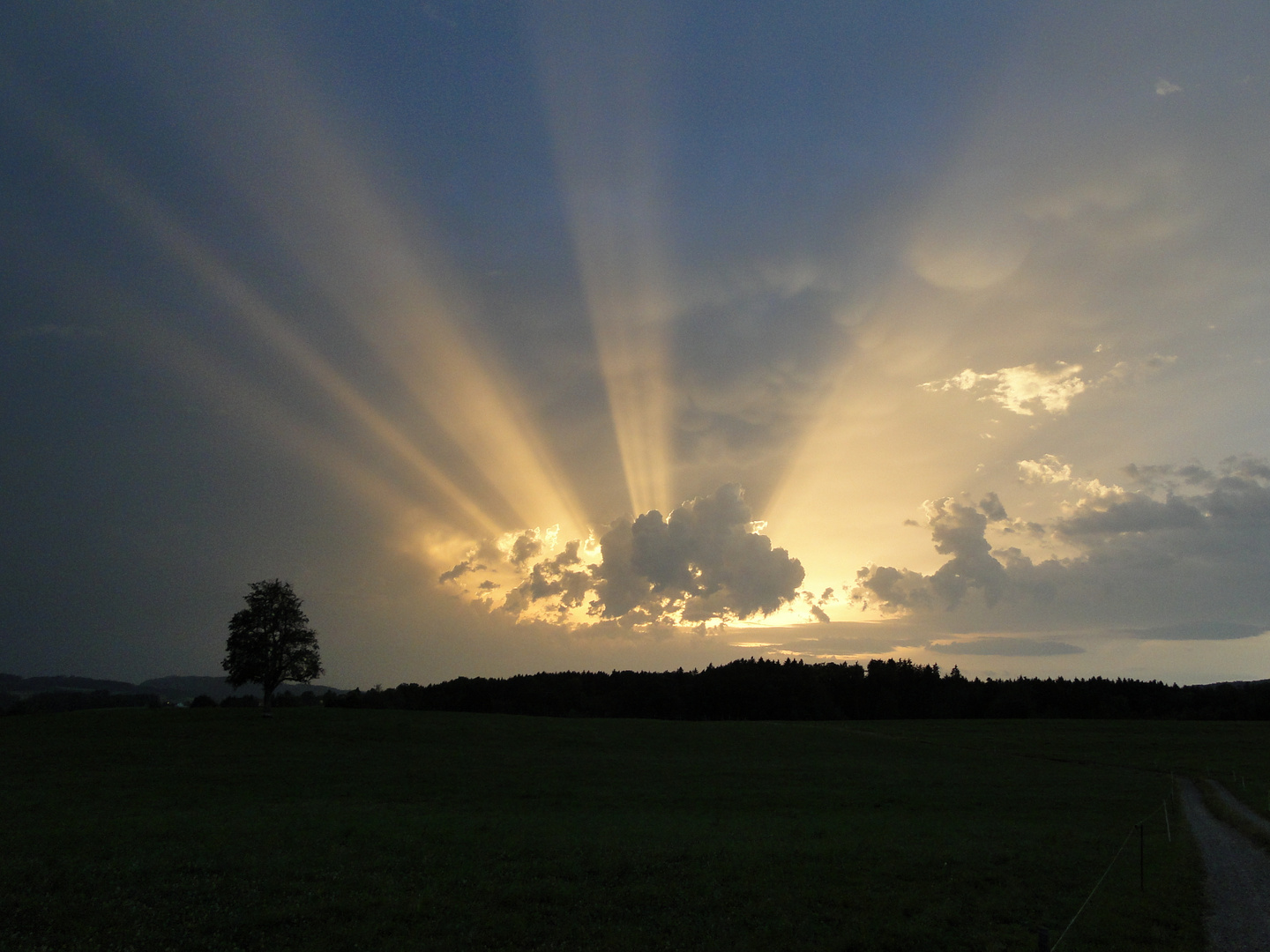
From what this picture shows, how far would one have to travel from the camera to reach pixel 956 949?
14.7 meters

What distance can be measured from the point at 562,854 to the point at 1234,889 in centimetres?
1850

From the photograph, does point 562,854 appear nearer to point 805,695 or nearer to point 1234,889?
point 1234,889

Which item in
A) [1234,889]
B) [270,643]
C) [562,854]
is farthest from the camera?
[270,643]

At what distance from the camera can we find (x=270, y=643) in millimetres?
83625

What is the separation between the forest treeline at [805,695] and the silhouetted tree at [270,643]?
6054 cm

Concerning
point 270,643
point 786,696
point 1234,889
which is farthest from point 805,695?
point 1234,889

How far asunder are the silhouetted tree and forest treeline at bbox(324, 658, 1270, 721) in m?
60.5

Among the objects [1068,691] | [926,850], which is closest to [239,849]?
[926,850]

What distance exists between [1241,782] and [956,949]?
53.1 metres

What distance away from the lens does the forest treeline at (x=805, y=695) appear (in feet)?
505

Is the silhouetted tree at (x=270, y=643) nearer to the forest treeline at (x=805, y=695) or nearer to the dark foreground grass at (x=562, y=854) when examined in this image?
the dark foreground grass at (x=562, y=854)

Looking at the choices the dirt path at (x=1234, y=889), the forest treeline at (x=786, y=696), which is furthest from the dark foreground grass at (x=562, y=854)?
the forest treeline at (x=786, y=696)

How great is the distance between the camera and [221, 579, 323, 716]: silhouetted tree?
271ft

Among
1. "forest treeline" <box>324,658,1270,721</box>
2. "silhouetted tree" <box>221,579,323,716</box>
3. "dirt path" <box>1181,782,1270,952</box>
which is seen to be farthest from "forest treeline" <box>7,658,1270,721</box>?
"dirt path" <box>1181,782,1270,952</box>
